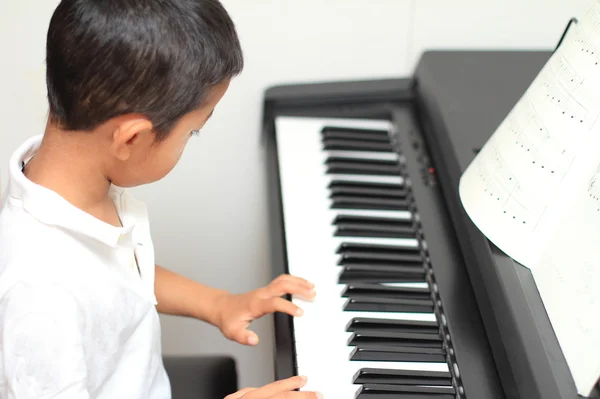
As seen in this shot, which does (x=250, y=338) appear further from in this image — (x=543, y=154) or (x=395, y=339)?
(x=543, y=154)

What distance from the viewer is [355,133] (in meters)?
1.48

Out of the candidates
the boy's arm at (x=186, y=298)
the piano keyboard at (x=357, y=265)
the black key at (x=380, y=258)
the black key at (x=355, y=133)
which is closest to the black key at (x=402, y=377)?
the piano keyboard at (x=357, y=265)

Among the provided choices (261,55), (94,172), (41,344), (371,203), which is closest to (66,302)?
Answer: (41,344)

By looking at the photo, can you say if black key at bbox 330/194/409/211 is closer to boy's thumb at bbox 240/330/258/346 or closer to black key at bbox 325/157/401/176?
black key at bbox 325/157/401/176

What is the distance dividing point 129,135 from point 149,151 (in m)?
0.06

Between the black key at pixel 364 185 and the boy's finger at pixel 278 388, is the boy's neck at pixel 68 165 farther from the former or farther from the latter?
the black key at pixel 364 185

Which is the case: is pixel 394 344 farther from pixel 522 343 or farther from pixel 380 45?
pixel 380 45

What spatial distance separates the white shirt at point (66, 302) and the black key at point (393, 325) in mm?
291

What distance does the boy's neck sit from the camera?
2.88 feet

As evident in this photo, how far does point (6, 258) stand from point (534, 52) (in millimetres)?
1137

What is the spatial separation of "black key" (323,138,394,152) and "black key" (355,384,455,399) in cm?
57

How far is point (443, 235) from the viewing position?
1.21 metres

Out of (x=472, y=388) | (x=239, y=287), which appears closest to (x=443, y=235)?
(x=472, y=388)

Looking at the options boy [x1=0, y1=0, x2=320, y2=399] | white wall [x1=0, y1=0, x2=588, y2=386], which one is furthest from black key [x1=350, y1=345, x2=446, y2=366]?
white wall [x1=0, y1=0, x2=588, y2=386]
